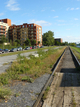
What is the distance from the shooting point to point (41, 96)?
14.5 ft

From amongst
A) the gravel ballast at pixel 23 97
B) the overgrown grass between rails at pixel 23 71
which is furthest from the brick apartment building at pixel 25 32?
the gravel ballast at pixel 23 97

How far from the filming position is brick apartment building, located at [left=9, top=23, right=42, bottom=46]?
92.7 meters

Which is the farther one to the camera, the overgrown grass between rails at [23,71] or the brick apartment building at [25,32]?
the brick apartment building at [25,32]

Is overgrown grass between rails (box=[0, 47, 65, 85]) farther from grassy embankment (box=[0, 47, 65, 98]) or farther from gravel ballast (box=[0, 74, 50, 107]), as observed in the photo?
gravel ballast (box=[0, 74, 50, 107])

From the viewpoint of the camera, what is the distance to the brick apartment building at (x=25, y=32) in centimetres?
9274

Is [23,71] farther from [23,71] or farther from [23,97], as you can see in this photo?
[23,97]

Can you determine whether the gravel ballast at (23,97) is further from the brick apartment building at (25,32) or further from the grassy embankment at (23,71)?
the brick apartment building at (25,32)

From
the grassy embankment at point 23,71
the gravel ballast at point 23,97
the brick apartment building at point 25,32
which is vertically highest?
the brick apartment building at point 25,32

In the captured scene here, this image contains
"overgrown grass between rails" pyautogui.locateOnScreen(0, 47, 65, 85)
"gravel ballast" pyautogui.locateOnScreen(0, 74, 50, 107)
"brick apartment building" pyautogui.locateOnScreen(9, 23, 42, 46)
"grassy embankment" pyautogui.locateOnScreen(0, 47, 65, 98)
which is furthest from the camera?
"brick apartment building" pyautogui.locateOnScreen(9, 23, 42, 46)

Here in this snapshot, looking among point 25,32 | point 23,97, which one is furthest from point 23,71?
point 25,32

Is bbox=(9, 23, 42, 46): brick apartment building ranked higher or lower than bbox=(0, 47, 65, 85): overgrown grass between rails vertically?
higher

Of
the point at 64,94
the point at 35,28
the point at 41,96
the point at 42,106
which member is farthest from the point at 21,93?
the point at 35,28

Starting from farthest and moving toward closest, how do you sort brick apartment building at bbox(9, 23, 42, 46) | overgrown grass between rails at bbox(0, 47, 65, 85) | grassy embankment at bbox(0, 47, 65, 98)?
1. brick apartment building at bbox(9, 23, 42, 46)
2. overgrown grass between rails at bbox(0, 47, 65, 85)
3. grassy embankment at bbox(0, 47, 65, 98)

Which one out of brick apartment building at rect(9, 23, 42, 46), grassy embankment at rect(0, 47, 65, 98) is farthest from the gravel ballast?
brick apartment building at rect(9, 23, 42, 46)
